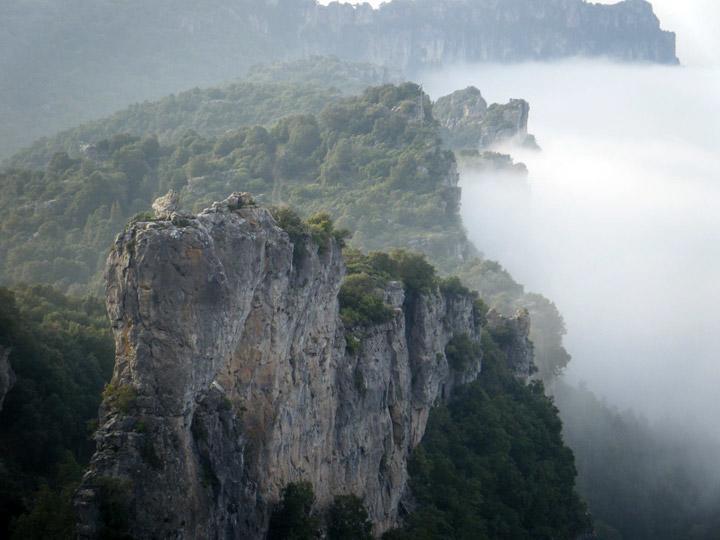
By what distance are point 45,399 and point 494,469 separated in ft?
102

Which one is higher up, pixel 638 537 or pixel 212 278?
pixel 638 537

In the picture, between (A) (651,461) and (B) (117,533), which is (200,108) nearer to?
(A) (651,461)

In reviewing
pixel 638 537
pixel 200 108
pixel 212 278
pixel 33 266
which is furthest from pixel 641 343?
pixel 212 278

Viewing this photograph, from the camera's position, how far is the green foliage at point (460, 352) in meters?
65.5

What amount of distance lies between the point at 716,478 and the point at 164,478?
88729 millimetres

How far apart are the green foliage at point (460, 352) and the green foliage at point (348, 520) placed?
953 inches

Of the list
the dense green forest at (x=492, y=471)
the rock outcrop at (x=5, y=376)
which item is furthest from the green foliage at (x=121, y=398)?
the dense green forest at (x=492, y=471)

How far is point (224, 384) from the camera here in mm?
34094

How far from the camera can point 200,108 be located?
563 feet

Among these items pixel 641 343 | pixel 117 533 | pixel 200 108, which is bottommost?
pixel 117 533

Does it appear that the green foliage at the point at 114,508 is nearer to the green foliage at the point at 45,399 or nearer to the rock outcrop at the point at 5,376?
the green foliage at the point at 45,399

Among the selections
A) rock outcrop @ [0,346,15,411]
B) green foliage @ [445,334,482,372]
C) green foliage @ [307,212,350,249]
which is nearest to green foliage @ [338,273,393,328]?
green foliage @ [307,212,350,249]

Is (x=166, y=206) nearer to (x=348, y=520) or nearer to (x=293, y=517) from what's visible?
(x=293, y=517)

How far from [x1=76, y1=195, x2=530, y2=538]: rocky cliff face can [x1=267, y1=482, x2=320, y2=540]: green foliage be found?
1.61 feet
